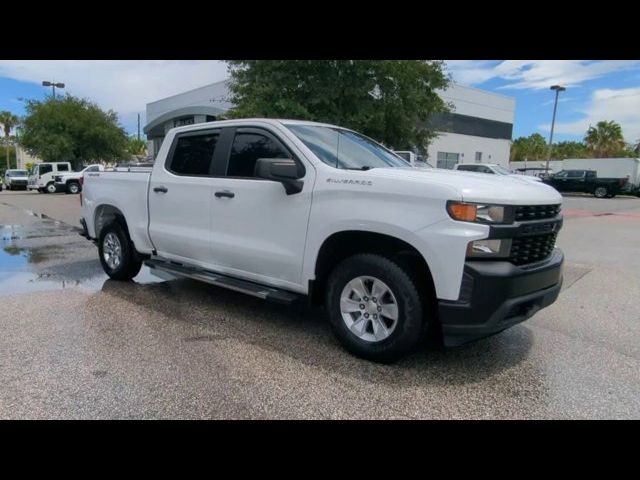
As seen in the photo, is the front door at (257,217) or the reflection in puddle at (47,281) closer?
the front door at (257,217)

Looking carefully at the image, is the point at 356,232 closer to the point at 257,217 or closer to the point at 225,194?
the point at 257,217

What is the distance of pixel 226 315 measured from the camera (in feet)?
17.1

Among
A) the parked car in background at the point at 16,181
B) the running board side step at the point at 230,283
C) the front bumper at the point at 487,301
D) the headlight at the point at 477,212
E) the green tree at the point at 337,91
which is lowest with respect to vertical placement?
the parked car in background at the point at 16,181

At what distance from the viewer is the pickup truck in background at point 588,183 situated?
28828mm

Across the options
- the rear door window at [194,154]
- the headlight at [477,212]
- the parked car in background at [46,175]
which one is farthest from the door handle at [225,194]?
the parked car in background at [46,175]

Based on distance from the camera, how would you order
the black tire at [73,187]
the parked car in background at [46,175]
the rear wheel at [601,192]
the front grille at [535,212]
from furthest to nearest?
the parked car in background at [46,175] → the black tire at [73,187] → the rear wheel at [601,192] → the front grille at [535,212]

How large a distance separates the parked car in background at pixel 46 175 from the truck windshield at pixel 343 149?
3090 centimetres

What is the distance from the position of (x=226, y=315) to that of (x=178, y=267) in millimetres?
814

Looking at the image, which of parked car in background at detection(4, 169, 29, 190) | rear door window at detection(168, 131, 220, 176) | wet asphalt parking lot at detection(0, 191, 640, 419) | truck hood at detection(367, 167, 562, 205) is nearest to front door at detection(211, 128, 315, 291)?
rear door window at detection(168, 131, 220, 176)

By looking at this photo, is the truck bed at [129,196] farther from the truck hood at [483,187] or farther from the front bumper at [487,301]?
the front bumper at [487,301]

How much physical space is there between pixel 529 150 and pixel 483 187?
9175cm

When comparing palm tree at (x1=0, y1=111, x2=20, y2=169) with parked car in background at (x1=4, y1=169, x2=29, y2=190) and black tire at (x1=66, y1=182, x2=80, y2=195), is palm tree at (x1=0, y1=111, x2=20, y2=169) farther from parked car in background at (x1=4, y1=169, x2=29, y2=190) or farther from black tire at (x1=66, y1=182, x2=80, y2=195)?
black tire at (x1=66, y1=182, x2=80, y2=195)
